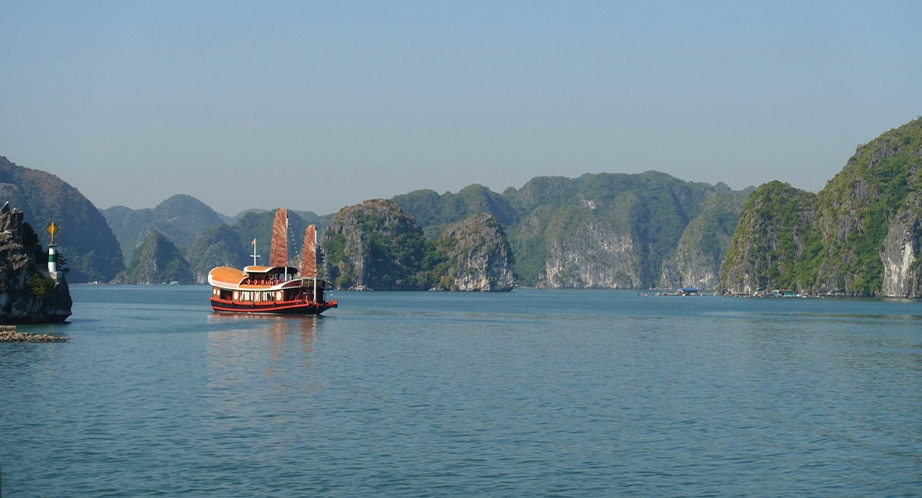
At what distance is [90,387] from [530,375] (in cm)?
2494

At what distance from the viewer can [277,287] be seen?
12950 centimetres

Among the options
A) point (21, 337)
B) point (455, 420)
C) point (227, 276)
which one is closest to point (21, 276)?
point (21, 337)

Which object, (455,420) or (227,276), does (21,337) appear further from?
(227,276)

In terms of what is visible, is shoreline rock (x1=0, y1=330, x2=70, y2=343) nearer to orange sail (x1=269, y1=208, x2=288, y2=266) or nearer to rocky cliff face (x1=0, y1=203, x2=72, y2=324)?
rocky cliff face (x1=0, y1=203, x2=72, y2=324)

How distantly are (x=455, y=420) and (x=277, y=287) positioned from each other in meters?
90.9

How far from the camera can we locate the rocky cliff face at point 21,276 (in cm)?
9094

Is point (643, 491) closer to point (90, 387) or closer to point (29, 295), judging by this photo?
point (90, 387)

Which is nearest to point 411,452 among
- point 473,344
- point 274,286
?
point 473,344

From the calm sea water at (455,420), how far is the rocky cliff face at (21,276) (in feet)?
54.1

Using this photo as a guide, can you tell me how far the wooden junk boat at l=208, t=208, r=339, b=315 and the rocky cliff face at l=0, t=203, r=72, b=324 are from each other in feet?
109

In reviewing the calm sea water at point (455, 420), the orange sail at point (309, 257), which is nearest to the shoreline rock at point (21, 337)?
the calm sea water at point (455, 420)

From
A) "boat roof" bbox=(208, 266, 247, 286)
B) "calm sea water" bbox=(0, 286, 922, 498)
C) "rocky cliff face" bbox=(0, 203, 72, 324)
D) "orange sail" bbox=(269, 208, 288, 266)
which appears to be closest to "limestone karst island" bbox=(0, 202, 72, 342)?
"rocky cliff face" bbox=(0, 203, 72, 324)

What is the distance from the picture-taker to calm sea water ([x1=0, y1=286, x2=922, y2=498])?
31094 mm

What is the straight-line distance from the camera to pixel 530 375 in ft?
195
